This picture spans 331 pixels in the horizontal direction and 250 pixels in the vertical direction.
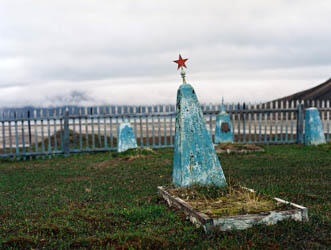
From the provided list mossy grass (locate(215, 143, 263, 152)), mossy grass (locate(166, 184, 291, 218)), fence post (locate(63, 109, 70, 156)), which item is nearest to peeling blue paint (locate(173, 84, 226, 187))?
mossy grass (locate(166, 184, 291, 218))

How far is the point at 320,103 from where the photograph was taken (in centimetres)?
1680

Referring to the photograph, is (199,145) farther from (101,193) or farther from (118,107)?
(118,107)

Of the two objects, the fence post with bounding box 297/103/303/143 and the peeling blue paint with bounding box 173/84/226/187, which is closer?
the peeling blue paint with bounding box 173/84/226/187

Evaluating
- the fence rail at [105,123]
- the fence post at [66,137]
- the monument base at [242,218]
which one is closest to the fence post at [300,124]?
the fence rail at [105,123]

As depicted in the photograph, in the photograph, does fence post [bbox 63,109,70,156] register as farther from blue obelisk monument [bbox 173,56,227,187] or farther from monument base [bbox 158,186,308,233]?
monument base [bbox 158,186,308,233]

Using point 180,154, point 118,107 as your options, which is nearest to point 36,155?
point 118,107

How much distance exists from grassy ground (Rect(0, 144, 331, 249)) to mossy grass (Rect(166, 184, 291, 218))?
272 millimetres

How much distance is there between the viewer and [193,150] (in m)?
5.59

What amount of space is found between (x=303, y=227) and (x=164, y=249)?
1.59 m

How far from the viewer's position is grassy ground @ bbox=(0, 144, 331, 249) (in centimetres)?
374

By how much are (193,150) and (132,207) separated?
1260 mm

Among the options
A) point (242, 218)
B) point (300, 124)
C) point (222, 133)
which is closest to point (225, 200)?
point (242, 218)

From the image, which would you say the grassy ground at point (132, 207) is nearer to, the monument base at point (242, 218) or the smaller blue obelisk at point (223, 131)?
the monument base at point (242, 218)

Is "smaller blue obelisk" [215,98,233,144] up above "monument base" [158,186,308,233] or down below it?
above
